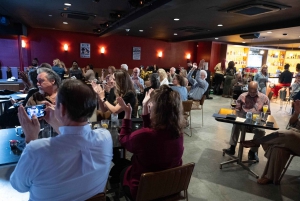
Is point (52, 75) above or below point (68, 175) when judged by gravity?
above

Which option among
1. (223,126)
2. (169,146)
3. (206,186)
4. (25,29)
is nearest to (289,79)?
(223,126)

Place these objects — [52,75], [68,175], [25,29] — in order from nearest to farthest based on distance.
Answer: [68,175] < [52,75] < [25,29]

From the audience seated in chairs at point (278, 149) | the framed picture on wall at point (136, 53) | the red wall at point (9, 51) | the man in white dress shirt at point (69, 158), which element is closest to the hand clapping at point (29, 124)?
the man in white dress shirt at point (69, 158)

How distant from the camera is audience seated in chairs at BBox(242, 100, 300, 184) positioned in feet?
8.73

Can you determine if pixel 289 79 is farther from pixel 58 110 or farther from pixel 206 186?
pixel 58 110

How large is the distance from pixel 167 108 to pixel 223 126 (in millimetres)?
3936

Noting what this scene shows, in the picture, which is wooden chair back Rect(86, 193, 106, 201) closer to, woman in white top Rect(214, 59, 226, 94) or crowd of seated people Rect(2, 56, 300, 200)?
crowd of seated people Rect(2, 56, 300, 200)

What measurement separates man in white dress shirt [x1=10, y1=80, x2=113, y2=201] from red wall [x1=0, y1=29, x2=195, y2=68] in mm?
9811

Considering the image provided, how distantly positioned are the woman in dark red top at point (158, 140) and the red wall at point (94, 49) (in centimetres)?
967

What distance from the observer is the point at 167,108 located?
1650 mm

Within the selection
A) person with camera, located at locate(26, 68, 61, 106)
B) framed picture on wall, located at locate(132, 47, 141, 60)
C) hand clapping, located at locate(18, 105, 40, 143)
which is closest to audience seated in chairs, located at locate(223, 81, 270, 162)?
person with camera, located at locate(26, 68, 61, 106)

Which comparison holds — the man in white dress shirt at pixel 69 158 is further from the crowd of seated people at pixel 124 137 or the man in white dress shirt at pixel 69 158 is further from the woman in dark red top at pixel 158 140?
the woman in dark red top at pixel 158 140

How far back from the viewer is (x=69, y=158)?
1.03 m

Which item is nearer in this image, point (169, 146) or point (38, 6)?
point (169, 146)
